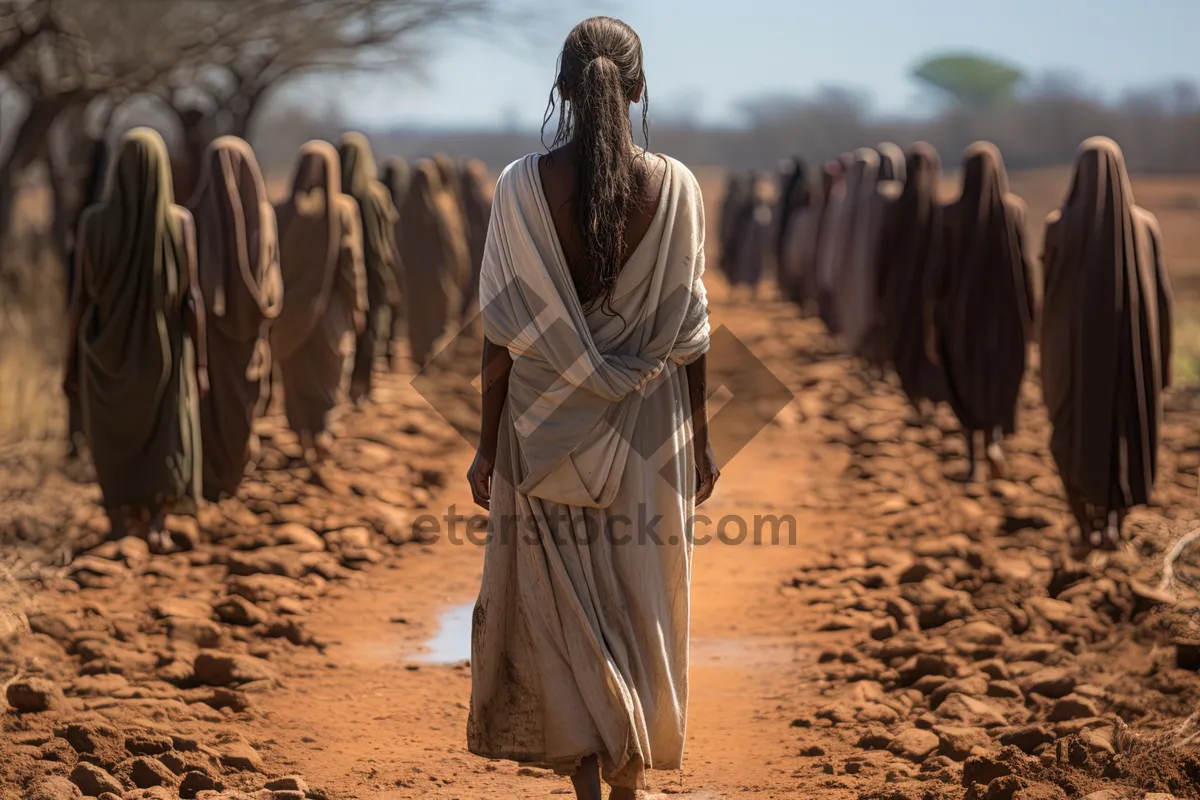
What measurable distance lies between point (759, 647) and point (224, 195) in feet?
11.4

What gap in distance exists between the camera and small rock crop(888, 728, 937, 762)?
15.2ft

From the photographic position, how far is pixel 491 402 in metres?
3.87

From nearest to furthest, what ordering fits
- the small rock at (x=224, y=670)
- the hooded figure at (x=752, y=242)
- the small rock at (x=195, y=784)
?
1. the small rock at (x=195, y=784)
2. the small rock at (x=224, y=670)
3. the hooded figure at (x=752, y=242)

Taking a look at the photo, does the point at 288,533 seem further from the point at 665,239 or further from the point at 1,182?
the point at 1,182

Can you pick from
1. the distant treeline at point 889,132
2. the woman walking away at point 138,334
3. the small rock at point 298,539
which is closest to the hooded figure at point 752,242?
the small rock at point 298,539

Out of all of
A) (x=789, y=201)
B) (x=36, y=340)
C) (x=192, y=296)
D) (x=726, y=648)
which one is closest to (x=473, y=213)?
(x=789, y=201)

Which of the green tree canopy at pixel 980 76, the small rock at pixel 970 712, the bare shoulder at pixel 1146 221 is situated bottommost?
the small rock at pixel 970 712

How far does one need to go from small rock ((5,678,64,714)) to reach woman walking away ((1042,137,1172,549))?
14.1 feet

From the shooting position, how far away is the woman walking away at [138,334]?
675 cm

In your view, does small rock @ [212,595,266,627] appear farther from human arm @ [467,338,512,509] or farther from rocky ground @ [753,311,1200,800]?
human arm @ [467,338,512,509]

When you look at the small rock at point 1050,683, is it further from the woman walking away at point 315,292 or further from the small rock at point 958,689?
the woman walking away at point 315,292

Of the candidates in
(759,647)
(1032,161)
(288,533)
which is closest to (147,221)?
(288,533)

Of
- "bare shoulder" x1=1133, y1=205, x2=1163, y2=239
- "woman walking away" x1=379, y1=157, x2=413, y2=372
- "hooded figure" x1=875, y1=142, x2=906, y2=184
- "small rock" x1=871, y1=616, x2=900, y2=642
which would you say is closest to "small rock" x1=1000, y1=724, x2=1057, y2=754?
"small rock" x1=871, y1=616, x2=900, y2=642

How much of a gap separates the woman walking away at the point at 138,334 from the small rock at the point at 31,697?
6.84ft
